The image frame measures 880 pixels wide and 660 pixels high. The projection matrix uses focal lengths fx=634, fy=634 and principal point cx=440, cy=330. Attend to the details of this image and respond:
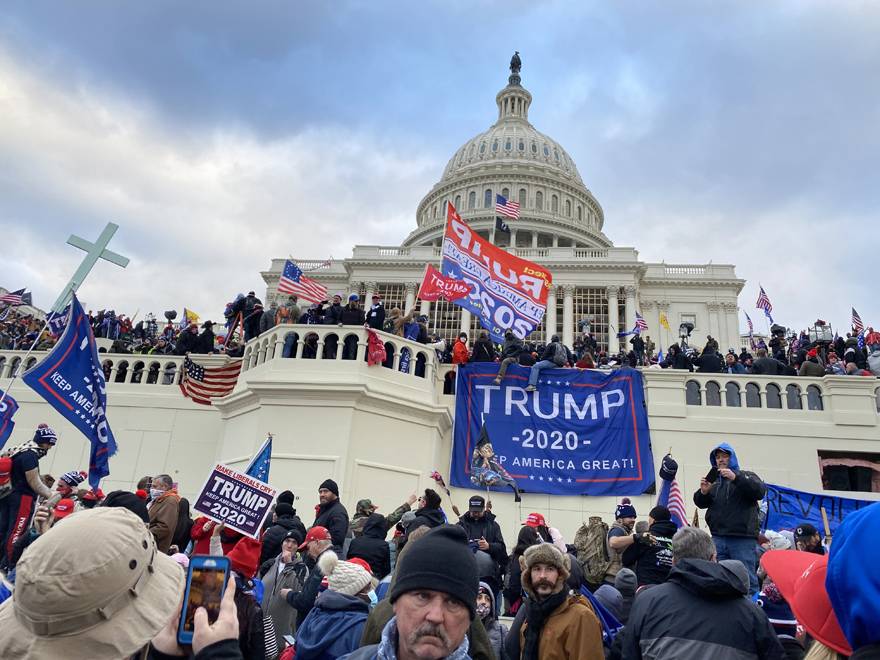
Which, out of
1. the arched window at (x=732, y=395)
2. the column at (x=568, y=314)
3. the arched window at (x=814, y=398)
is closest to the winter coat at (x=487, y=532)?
the arched window at (x=732, y=395)

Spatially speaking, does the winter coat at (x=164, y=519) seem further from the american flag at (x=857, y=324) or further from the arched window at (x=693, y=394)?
the american flag at (x=857, y=324)

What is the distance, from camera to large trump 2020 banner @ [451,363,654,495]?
1335 centimetres

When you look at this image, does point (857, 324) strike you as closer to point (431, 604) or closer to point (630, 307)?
point (630, 307)

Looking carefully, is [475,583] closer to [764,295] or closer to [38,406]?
[38,406]

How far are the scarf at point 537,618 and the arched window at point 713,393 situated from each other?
11184 millimetres

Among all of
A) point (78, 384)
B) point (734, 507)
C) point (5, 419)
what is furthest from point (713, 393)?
point (5, 419)

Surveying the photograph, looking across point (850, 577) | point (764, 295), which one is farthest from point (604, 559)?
point (764, 295)

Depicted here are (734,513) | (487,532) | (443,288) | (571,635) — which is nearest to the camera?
(571,635)

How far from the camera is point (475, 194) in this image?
74.9 meters

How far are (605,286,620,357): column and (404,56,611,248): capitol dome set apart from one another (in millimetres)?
15434

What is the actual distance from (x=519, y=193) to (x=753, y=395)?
62344 millimetres

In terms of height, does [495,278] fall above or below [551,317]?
below

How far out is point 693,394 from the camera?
14281 mm

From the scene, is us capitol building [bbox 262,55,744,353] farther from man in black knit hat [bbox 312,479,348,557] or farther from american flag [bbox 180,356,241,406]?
man in black knit hat [bbox 312,479,348,557]
